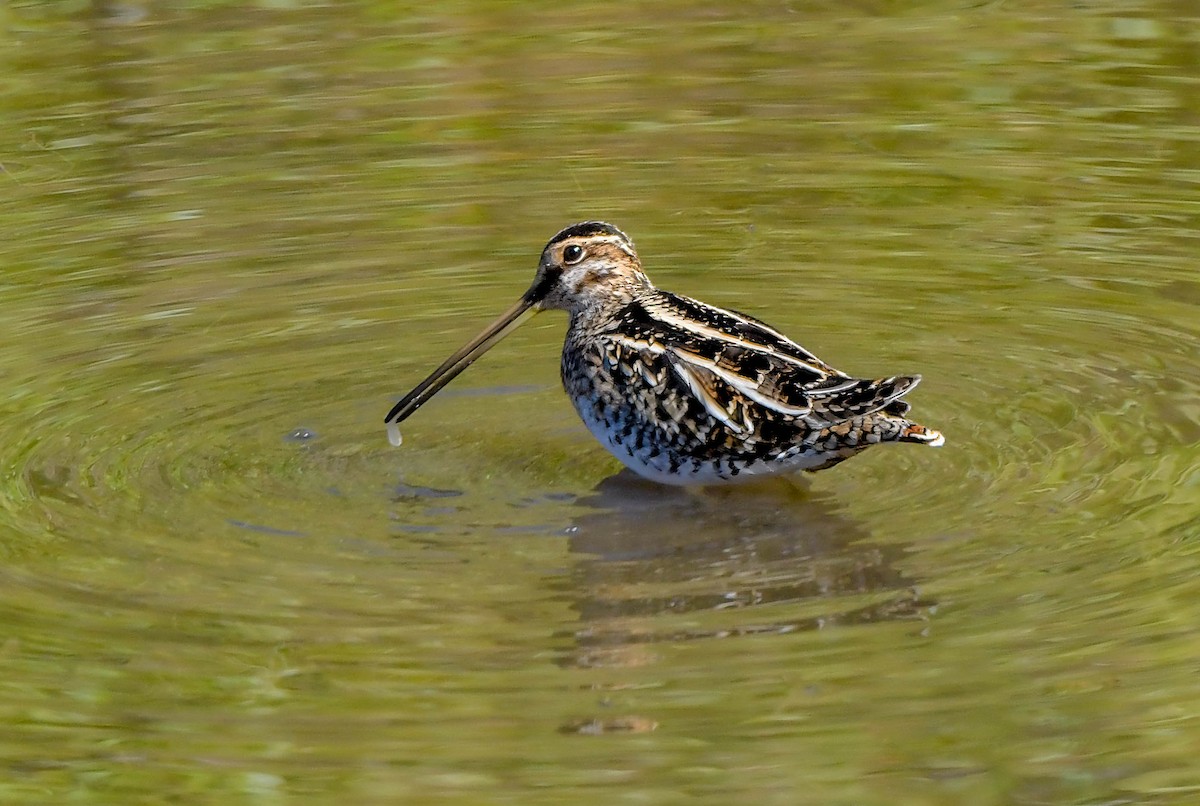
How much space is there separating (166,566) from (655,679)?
Result: 5.86 feet

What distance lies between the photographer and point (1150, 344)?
27.1ft

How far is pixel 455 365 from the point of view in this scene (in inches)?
321

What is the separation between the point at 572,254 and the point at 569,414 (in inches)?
26.2

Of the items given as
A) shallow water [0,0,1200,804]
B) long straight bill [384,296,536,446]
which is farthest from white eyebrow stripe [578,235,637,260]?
shallow water [0,0,1200,804]

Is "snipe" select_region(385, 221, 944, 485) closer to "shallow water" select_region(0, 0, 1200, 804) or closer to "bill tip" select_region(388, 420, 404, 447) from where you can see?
"bill tip" select_region(388, 420, 404, 447)

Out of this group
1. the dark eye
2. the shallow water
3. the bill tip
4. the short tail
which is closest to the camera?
the shallow water

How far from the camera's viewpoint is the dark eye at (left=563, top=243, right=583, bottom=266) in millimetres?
8188

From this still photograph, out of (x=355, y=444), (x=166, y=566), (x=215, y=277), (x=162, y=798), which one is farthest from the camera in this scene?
(x=215, y=277)

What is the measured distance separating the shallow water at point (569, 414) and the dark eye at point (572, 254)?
0.66m

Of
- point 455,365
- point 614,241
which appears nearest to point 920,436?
point 614,241

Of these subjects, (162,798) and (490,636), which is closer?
(162,798)

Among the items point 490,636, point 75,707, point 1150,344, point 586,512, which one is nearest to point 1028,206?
point 1150,344

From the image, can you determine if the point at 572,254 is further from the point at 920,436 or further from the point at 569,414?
the point at 920,436

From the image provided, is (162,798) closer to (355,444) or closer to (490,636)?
(490,636)
